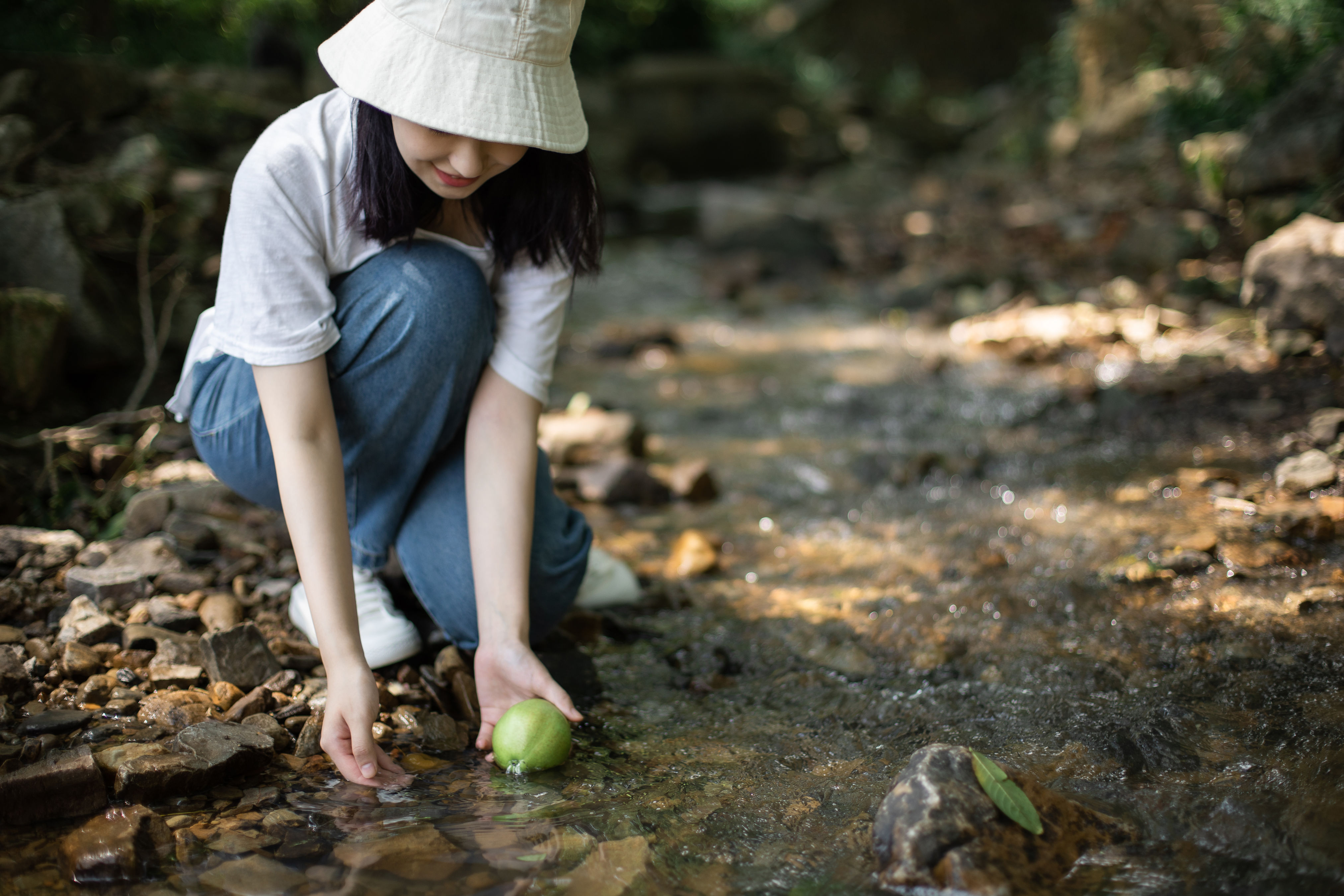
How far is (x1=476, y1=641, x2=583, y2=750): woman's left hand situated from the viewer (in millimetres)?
1767

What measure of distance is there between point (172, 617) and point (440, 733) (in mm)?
639

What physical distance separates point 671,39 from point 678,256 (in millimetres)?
5238

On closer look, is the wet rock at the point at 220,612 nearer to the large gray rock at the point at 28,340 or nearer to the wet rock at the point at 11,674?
the wet rock at the point at 11,674

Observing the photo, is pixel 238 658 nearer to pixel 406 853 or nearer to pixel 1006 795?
pixel 406 853

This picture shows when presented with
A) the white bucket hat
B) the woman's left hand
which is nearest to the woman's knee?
the white bucket hat

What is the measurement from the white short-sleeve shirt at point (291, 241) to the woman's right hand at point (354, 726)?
1.72 feet

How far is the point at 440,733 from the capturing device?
174 cm

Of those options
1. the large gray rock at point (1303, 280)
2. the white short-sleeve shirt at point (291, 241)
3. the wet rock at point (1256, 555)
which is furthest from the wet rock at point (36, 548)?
the large gray rock at point (1303, 280)

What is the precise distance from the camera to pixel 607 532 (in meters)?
2.78

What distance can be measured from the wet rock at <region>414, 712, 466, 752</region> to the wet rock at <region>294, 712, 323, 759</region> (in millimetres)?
162

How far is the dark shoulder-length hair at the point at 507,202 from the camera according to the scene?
5.40 ft

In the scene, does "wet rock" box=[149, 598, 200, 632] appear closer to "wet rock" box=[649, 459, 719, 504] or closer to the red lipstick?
the red lipstick

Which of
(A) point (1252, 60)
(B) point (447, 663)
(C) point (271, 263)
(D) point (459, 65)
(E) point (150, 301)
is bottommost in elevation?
(B) point (447, 663)

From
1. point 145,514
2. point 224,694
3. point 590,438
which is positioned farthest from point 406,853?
point 590,438
